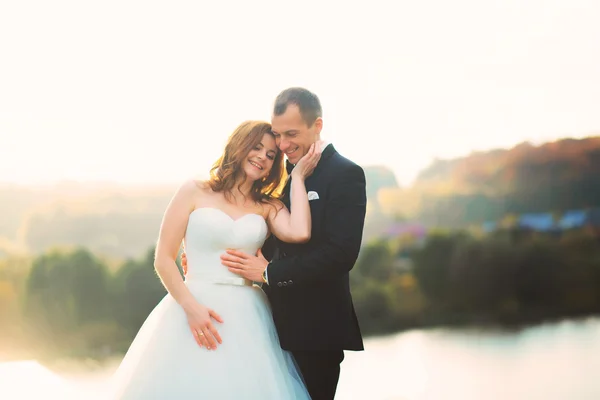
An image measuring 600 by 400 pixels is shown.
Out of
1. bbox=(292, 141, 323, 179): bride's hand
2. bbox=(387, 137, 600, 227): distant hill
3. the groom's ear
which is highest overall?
the groom's ear

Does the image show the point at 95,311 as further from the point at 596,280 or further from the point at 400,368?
the point at 596,280

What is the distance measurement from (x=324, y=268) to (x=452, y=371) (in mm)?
9241

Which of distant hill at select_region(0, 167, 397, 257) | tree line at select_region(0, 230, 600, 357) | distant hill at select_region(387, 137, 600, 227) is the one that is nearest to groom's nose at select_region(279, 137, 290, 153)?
distant hill at select_region(0, 167, 397, 257)

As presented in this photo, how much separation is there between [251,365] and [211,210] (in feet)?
1.85

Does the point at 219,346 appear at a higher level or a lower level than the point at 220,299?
lower

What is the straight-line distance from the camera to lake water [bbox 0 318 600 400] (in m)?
9.19

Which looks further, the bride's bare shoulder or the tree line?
the tree line

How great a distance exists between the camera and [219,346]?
2436mm

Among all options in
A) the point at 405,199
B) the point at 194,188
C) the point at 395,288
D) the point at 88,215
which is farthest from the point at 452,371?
the point at 194,188

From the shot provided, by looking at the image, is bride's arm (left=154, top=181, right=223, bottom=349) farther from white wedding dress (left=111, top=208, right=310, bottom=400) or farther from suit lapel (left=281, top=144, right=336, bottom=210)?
suit lapel (left=281, top=144, right=336, bottom=210)

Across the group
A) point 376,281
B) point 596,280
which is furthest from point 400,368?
point 596,280

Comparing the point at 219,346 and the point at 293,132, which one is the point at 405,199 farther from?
the point at 219,346

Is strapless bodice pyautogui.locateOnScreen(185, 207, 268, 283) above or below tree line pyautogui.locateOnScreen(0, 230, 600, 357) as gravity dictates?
above

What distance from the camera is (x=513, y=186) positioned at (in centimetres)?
1361
